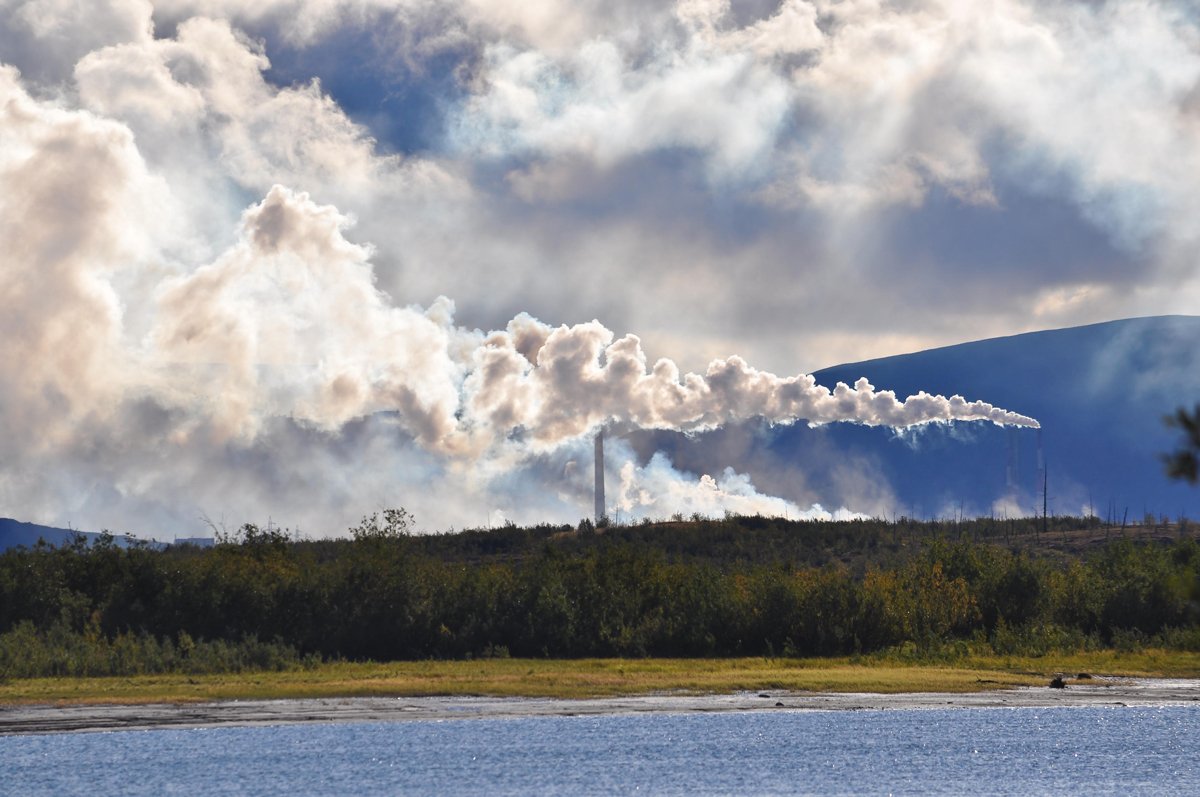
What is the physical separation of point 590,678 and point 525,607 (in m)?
10.3

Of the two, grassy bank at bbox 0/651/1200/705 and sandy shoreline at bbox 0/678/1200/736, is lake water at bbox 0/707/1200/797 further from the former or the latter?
grassy bank at bbox 0/651/1200/705

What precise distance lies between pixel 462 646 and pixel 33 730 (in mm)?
19308

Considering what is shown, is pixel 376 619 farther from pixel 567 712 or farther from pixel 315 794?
pixel 315 794

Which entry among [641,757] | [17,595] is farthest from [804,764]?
[17,595]

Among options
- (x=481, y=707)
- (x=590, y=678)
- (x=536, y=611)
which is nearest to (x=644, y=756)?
(x=481, y=707)

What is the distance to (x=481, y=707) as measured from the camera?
29.6m

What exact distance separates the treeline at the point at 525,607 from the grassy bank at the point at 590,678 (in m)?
2.54

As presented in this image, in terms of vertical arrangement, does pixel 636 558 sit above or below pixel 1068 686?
above

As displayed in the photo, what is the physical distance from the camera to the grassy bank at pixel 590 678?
3234cm

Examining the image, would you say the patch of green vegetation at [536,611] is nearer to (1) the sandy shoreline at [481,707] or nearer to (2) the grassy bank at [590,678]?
(2) the grassy bank at [590,678]

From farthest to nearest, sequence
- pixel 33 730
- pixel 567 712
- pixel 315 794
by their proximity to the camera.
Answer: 1. pixel 567 712
2. pixel 33 730
3. pixel 315 794

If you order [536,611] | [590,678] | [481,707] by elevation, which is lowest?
[481,707]

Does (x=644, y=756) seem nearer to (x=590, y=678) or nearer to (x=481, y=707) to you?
(x=481, y=707)

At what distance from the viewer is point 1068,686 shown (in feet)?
113
